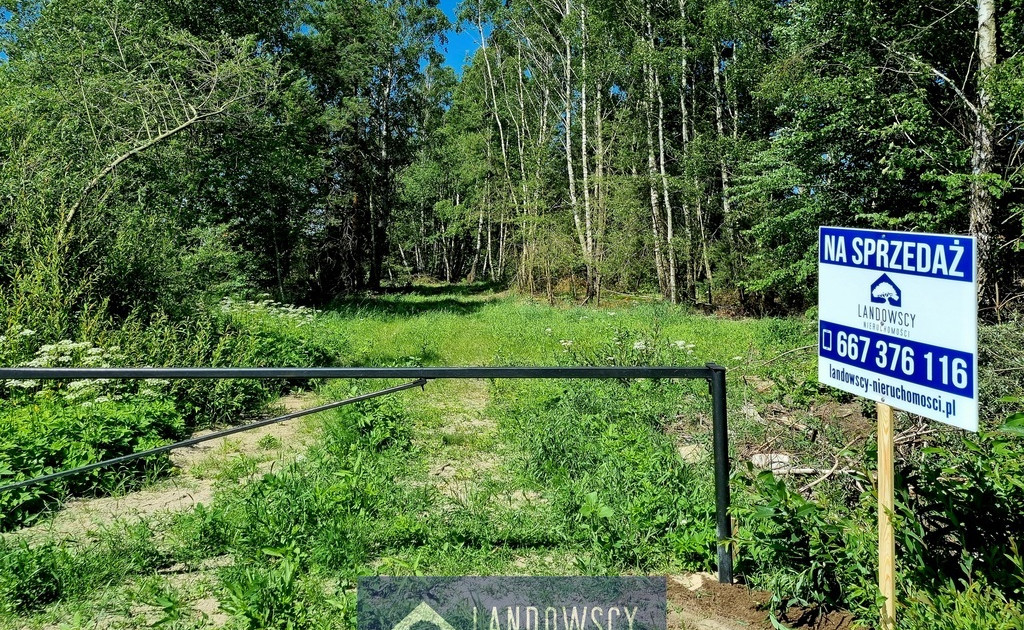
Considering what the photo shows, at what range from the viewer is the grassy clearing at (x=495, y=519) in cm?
280

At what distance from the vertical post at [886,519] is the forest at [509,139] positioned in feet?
25.6

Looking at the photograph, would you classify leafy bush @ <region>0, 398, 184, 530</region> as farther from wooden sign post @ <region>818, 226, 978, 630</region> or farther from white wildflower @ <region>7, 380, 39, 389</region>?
wooden sign post @ <region>818, 226, 978, 630</region>

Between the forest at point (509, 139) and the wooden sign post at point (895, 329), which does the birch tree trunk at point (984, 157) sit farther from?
the wooden sign post at point (895, 329)

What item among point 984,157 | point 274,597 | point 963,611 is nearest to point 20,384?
point 274,597

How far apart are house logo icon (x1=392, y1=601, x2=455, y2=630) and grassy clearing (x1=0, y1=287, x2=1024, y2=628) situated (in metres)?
0.22

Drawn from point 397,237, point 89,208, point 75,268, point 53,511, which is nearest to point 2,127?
point 89,208

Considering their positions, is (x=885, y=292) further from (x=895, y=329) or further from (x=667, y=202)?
(x=667, y=202)

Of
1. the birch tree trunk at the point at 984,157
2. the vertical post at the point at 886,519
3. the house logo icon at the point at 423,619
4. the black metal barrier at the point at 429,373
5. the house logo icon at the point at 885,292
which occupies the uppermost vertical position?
the birch tree trunk at the point at 984,157

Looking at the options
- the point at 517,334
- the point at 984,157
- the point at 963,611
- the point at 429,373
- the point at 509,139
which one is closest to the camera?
the point at 963,611

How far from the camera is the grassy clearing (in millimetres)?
2803

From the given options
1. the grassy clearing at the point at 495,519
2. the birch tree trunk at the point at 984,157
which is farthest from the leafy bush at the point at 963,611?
the birch tree trunk at the point at 984,157

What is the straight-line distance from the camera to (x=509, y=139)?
3603 cm

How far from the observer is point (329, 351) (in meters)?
10.5

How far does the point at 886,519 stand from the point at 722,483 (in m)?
0.83
